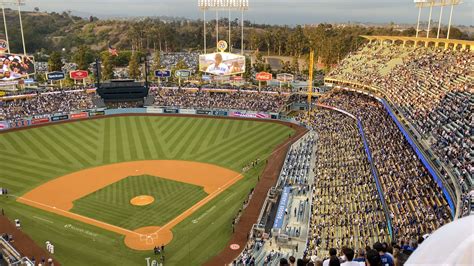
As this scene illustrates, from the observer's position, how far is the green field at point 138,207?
28.7 m

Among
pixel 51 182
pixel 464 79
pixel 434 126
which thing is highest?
pixel 464 79

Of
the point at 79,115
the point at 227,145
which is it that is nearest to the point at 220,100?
the point at 227,145

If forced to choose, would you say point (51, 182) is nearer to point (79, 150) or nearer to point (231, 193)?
point (79, 150)

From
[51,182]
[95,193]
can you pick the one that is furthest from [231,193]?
[51,182]

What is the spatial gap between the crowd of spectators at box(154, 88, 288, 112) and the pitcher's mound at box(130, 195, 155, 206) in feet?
102

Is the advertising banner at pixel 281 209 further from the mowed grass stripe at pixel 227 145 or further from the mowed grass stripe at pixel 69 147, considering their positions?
the mowed grass stripe at pixel 69 147

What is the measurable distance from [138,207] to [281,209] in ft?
37.0

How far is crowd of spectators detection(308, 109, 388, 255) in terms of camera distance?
2258cm

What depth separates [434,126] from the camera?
28969 millimetres

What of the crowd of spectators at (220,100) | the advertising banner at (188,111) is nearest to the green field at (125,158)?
the advertising banner at (188,111)

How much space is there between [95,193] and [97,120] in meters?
27.0

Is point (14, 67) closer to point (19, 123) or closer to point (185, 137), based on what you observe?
point (19, 123)

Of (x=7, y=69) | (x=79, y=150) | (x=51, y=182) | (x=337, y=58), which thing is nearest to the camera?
(x=51, y=182)

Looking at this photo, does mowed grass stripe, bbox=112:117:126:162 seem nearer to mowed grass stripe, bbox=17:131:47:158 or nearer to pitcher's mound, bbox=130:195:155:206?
A: mowed grass stripe, bbox=17:131:47:158
